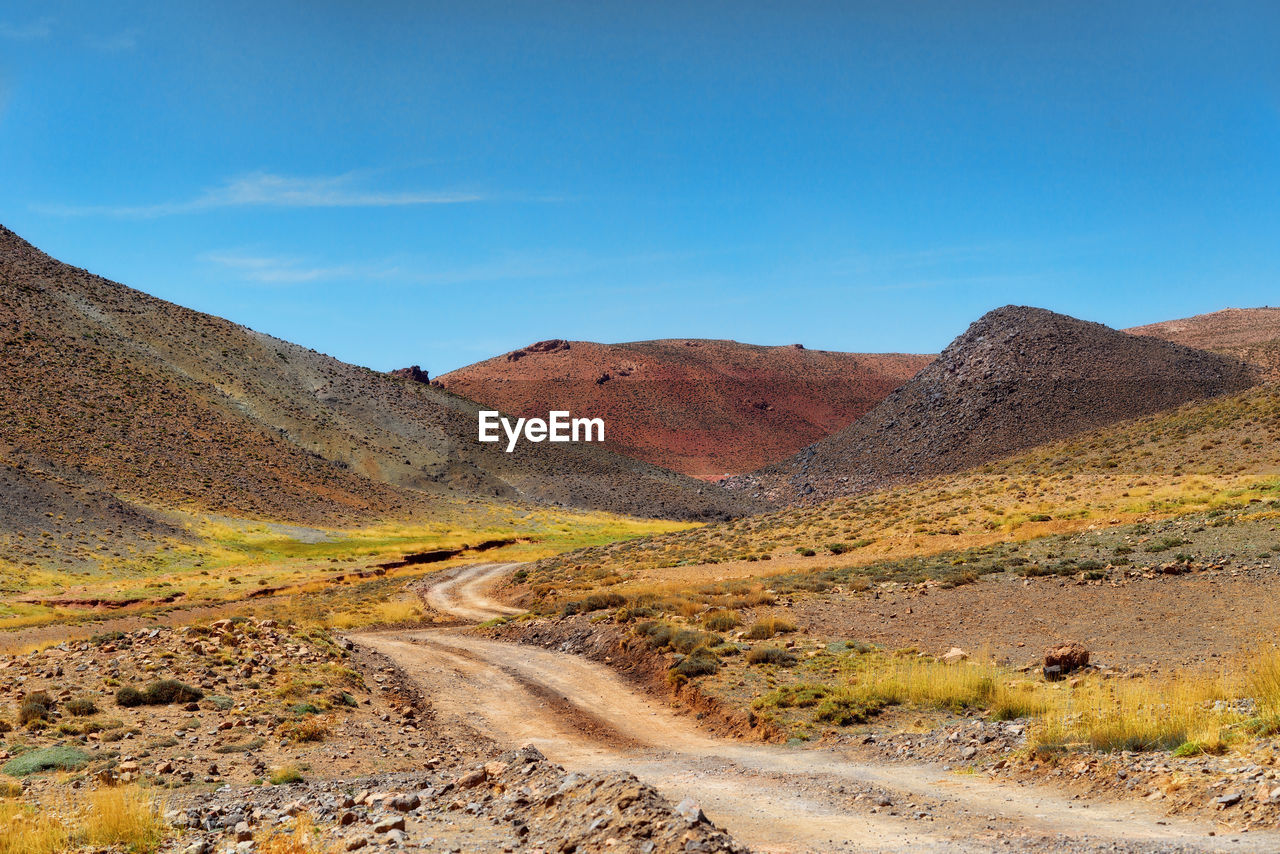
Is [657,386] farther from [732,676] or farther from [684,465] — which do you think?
[732,676]

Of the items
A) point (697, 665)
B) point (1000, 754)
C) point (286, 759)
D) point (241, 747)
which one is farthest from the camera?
point (697, 665)

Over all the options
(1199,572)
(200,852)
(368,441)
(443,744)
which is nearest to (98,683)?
(443,744)

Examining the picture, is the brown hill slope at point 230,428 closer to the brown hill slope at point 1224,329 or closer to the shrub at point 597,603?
the shrub at point 597,603

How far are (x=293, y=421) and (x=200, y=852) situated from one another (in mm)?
102784

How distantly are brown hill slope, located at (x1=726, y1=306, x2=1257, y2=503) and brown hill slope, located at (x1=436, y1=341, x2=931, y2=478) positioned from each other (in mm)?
57760

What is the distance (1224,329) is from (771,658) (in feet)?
541

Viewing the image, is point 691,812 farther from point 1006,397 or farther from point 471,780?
point 1006,397

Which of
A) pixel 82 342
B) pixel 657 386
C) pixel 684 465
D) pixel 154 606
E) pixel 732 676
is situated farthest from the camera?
pixel 657 386

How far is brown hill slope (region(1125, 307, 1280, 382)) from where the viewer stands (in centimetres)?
13360

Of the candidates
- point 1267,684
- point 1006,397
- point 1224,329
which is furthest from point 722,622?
point 1224,329

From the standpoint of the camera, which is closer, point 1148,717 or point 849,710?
point 1148,717

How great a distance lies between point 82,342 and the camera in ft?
301

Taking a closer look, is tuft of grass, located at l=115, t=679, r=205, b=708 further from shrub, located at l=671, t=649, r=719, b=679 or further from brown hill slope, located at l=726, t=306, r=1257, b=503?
brown hill slope, located at l=726, t=306, r=1257, b=503

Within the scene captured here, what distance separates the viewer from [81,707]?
47.1 feet
